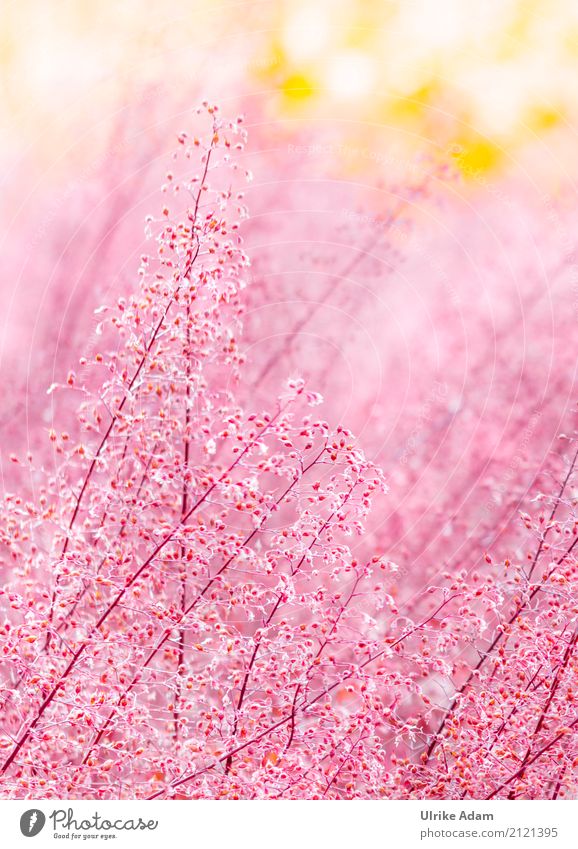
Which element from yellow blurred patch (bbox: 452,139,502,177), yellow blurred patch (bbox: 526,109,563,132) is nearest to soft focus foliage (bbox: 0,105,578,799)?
yellow blurred patch (bbox: 452,139,502,177)

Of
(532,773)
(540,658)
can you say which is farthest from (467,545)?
(532,773)

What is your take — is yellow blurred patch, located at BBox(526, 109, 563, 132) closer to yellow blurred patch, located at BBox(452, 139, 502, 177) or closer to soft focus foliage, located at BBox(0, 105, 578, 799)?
yellow blurred patch, located at BBox(452, 139, 502, 177)

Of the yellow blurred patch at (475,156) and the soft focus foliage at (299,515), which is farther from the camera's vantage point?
the yellow blurred patch at (475,156)

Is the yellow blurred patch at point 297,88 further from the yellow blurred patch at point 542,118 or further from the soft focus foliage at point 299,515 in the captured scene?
the yellow blurred patch at point 542,118

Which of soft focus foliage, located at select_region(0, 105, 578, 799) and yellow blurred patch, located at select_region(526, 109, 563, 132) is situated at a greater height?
yellow blurred patch, located at select_region(526, 109, 563, 132)

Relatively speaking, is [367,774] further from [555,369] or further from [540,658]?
[555,369]

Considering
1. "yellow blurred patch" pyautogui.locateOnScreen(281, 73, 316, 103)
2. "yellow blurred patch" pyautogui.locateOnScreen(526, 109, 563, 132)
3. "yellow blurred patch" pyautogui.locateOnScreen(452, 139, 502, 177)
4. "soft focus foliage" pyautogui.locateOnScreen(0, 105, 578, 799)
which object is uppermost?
"yellow blurred patch" pyautogui.locateOnScreen(281, 73, 316, 103)

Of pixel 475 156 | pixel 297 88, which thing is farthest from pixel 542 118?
pixel 297 88

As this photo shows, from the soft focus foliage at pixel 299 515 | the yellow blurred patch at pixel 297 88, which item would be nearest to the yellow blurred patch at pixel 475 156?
the soft focus foliage at pixel 299 515
